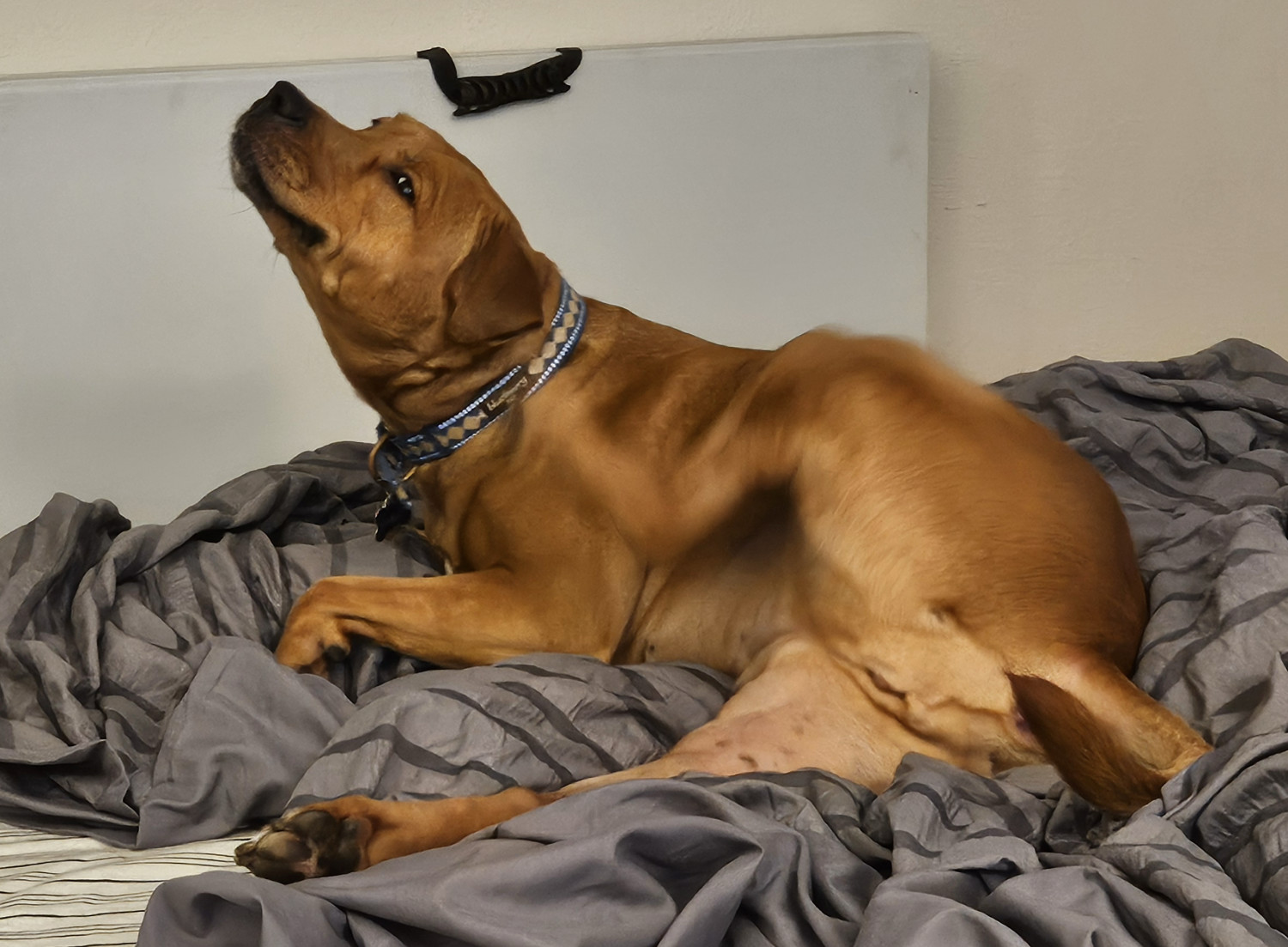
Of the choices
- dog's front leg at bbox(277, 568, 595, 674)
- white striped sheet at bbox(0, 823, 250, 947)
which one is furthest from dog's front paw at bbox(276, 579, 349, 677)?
white striped sheet at bbox(0, 823, 250, 947)

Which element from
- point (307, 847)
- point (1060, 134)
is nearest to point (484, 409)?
point (307, 847)

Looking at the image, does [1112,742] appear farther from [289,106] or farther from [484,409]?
[289,106]

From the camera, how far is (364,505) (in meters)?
2.91

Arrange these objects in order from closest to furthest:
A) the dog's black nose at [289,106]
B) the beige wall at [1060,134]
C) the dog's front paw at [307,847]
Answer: the dog's front paw at [307,847] < the dog's black nose at [289,106] < the beige wall at [1060,134]

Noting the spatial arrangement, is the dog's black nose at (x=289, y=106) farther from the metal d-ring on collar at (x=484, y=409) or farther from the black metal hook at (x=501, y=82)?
the black metal hook at (x=501, y=82)

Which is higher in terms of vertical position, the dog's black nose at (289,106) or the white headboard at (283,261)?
the dog's black nose at (289,106)

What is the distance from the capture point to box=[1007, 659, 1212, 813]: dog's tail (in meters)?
1.55

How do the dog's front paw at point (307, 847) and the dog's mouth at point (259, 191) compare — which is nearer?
the dog's front paw at point (307, 847)

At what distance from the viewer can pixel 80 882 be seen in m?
1.66

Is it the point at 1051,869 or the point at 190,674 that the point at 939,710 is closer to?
the point at 1051,869

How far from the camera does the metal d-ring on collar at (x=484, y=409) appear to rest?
231 centimetres

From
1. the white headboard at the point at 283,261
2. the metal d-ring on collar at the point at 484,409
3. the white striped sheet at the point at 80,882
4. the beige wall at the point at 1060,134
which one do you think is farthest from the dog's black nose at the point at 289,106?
the beige wall at the point at 1060,134

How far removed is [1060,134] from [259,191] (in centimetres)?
266

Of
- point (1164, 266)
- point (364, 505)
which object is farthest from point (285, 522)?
point (1164, 266)
